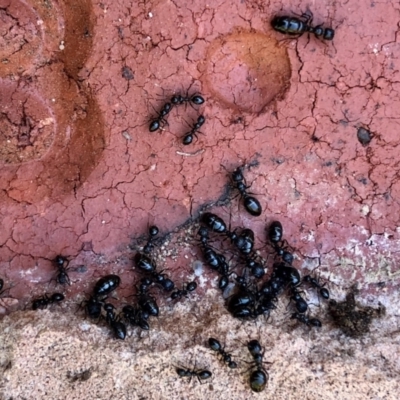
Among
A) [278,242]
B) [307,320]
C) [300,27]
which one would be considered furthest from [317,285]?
[300,27]

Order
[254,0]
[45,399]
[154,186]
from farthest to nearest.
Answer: [154,186] < [254,0] < [45,399]

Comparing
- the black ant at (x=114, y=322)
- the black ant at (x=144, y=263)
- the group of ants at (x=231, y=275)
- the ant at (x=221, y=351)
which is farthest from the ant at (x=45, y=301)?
the ant at (x=221, y=351)

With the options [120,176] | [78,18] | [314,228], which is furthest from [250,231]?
[78,18]

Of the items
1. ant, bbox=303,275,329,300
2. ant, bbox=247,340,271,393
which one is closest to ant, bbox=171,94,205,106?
ant, bbox=303,275,329,300

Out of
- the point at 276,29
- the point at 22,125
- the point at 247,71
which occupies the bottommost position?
the point at 22,125

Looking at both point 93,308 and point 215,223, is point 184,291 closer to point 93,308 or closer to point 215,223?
point 215,223

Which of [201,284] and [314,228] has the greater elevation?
[314,228]

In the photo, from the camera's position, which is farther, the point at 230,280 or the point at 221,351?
the point at 230,280

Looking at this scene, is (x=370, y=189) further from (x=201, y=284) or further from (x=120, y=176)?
(x=120, y=176)
